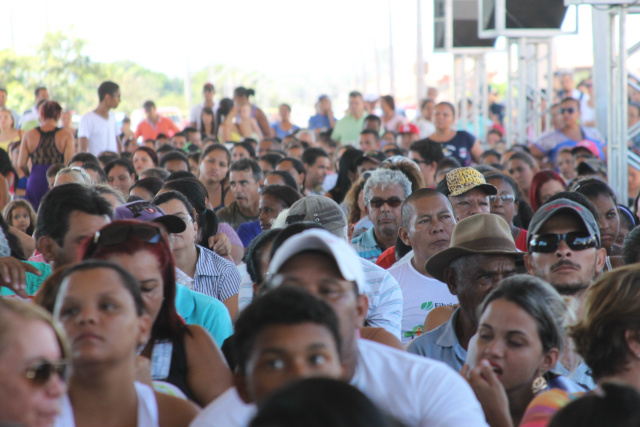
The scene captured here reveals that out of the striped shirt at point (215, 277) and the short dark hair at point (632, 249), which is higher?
the short dark hair at point (632, 249)

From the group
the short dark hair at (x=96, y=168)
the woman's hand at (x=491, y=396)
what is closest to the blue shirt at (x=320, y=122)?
the short dark hair at (x=96, y=168)

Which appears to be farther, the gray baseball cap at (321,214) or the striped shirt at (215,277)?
the striped shirt at (215,277)

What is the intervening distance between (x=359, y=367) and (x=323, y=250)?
1.25ft

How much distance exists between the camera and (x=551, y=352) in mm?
3098

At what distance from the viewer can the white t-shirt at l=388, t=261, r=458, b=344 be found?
4.86 m

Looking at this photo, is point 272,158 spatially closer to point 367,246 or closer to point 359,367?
point 367,246

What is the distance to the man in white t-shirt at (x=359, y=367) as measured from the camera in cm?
235

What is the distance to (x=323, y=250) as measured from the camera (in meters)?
2.64

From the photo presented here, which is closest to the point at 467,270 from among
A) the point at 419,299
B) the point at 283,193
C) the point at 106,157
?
the point at 419,299

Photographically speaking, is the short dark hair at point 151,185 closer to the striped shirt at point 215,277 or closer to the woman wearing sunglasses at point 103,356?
the striped shirt at point 215,277

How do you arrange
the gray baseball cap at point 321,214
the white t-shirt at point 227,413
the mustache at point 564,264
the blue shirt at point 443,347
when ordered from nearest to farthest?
the white t-shirt at point 227,413 → the blue shirt at point 443,347 → the mustache at point 564,264 → the gray baseball cap at point 321,214

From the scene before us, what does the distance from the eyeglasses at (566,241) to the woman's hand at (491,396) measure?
1480 millimetres

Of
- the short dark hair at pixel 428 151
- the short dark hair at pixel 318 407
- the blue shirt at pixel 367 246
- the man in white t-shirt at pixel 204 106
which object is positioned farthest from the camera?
the man in white t-shirt at pixel 204 106

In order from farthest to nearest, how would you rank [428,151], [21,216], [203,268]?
[428,151]
[21,216]
[203,268]
